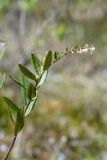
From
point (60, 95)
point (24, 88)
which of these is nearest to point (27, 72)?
point (24, 88)

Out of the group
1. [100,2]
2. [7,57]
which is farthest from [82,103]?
[100,2]

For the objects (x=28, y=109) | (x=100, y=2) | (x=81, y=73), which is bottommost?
(x=81, y=73)

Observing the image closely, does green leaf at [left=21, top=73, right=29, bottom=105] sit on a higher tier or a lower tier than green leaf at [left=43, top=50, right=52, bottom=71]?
lower

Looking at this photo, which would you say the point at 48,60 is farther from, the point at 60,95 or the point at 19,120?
the point at 60,95

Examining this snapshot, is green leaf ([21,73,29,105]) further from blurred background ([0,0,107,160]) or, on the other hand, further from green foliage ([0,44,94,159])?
blurred background ([0,0,107,160])

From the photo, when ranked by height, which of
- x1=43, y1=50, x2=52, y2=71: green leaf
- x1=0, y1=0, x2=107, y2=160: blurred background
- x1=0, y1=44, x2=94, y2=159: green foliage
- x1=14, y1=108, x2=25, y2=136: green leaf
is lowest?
x1=0, y1=0, x2=107, y2=160: blurred background

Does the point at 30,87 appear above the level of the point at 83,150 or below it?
above

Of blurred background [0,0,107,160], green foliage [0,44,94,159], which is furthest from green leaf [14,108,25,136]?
blurred background [0,0,107,160]

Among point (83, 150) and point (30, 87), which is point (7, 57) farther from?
point (30, 87)

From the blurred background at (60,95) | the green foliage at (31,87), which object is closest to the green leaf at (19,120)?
the green foliage at (31,87)
